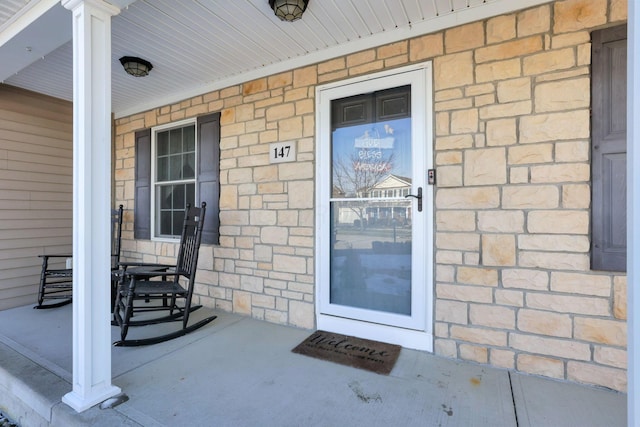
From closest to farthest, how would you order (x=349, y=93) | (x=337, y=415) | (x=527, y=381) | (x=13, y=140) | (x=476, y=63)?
1. (x=337, y=415)
2. (x=527, y=381)
3. (x=476, y=63)
4. (x=349, y=93)
5. (x=13, y=140)

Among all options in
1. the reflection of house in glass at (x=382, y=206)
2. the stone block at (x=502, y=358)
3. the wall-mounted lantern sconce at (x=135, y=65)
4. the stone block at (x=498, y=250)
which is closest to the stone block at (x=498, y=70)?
the reflection of house in glass at (x=382, y=206)

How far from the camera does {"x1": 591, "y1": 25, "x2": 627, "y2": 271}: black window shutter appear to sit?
1773mm

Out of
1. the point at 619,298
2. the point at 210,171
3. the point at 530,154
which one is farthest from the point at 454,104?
the point at 210,171

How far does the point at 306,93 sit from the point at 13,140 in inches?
131

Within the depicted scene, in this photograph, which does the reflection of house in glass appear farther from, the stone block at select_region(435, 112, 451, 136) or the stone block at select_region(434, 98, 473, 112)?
the stone block at select_region(434, 98, 473, 112)

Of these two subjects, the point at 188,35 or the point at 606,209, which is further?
the point at 188,35

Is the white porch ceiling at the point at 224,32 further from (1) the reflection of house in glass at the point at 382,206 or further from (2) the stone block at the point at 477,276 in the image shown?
(2) the stone block at the point at 477,276

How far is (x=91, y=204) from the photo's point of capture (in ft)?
5.51

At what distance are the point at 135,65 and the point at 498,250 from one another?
3.41 metres

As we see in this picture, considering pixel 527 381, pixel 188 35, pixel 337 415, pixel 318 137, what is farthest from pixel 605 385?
pixel 188 35

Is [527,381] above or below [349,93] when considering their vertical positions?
below

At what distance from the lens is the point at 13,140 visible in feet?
11.3

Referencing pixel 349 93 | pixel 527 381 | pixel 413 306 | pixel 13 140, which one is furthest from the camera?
pixel 13 140

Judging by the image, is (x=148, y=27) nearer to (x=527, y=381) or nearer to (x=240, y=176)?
(x=240, y=176)
